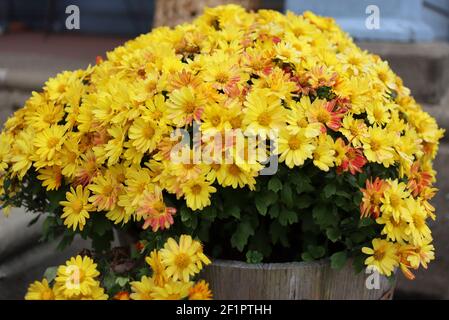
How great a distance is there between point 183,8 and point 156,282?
1642 mm

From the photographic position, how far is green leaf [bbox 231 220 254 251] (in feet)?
4.12

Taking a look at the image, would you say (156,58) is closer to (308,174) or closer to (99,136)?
(99,136)

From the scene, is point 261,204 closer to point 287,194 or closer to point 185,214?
A: point 287,194

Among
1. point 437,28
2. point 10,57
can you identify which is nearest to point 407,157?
point 437,28

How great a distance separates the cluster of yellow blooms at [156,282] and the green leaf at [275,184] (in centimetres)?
19

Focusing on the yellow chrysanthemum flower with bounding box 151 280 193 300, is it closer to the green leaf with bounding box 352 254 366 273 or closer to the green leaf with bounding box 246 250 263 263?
the green leaf with bounding box 246 250 263 263

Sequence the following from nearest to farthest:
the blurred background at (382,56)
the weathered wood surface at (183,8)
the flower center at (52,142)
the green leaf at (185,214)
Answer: the green leaf at (185,214) < the flower center at (52,142) < the blurred background at (382,56) < the weathered wood surface at (183,8)

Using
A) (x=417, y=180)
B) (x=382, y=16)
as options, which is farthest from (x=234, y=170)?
(x=382, y=16)

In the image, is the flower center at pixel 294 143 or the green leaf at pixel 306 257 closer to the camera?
the flower center at pixel 294 143

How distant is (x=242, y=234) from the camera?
1261mm

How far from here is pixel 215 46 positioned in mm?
1416

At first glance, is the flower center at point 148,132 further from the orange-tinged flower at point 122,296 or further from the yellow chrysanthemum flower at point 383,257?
the yellow chrysanthemum flower at point 383,257

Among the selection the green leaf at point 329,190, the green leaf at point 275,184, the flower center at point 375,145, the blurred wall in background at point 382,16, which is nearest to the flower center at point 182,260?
the green leaf at point 275,184

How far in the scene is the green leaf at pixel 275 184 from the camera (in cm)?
118
